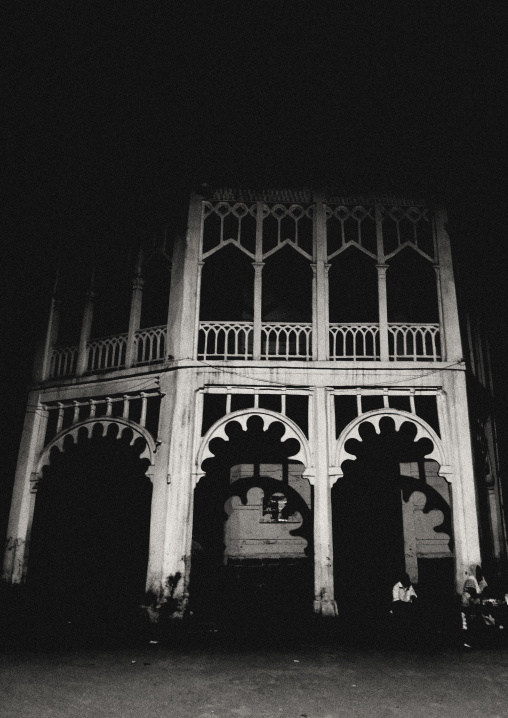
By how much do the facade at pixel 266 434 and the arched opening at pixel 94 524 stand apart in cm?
5

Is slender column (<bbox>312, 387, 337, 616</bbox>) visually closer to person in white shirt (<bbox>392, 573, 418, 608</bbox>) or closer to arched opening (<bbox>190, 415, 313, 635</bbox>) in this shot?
person in white shirt (<bbox>392, 573, 418, 608</bbox>)

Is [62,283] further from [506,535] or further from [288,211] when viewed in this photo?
[506,535]

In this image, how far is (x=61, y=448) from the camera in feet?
36.0

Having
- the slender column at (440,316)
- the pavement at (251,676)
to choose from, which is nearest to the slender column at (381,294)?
the slender column at (440,316)

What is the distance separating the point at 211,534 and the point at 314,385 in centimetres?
567

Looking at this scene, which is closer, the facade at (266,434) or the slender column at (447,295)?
the facade at (266,434)

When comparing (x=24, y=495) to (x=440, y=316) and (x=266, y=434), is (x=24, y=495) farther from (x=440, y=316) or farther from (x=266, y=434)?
(x=440, y=316)

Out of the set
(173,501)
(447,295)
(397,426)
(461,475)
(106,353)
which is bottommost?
(173,501)

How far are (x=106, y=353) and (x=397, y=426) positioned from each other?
21.9ft

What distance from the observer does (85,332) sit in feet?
38.7

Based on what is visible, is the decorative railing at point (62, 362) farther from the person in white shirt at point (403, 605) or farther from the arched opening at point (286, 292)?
the person in white shirt at point (403, 605)

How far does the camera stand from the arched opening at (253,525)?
12.7 meters

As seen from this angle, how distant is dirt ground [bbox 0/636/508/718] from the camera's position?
A: 16.6ft

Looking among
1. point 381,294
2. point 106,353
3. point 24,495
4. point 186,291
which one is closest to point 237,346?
point 186,291
